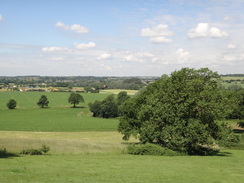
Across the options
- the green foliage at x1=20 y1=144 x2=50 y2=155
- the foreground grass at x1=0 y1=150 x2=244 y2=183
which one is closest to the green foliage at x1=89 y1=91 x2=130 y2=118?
the green foliage at x1=20 y1=144 x2=50 y2=155

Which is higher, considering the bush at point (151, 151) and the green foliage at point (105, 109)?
the bush at point (151, 151)

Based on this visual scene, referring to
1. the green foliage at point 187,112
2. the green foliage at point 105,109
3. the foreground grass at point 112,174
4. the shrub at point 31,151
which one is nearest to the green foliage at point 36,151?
the shrub at point 31,151

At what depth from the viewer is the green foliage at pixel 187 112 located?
35.3 meters

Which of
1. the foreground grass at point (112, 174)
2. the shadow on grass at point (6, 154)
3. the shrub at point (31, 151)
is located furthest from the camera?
the shrub at point (31, 151)

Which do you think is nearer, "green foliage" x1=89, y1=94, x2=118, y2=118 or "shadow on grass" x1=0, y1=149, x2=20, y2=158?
"shadow on grass" x1=0, y1=149, x2=20, y2=158

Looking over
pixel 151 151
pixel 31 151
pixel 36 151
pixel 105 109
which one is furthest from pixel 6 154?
pixel 105 109

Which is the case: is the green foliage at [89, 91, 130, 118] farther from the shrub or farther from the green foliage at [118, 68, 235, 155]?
the shrub

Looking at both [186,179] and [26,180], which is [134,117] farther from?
[26,180]

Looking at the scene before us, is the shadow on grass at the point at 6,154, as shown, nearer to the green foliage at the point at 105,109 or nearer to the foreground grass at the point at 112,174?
the foreground grass at the point at 112,174

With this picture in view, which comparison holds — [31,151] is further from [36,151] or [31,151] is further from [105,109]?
[105,109]

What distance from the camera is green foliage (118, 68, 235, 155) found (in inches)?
1391

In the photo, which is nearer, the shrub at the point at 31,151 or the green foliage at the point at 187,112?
the shrub at the point at 31,151

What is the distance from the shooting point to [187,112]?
3656 centimetres

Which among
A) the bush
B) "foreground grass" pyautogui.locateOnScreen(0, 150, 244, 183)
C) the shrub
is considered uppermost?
"foreground grass" pyautogui.locateOnScreen(0, 150, 244, 183)
